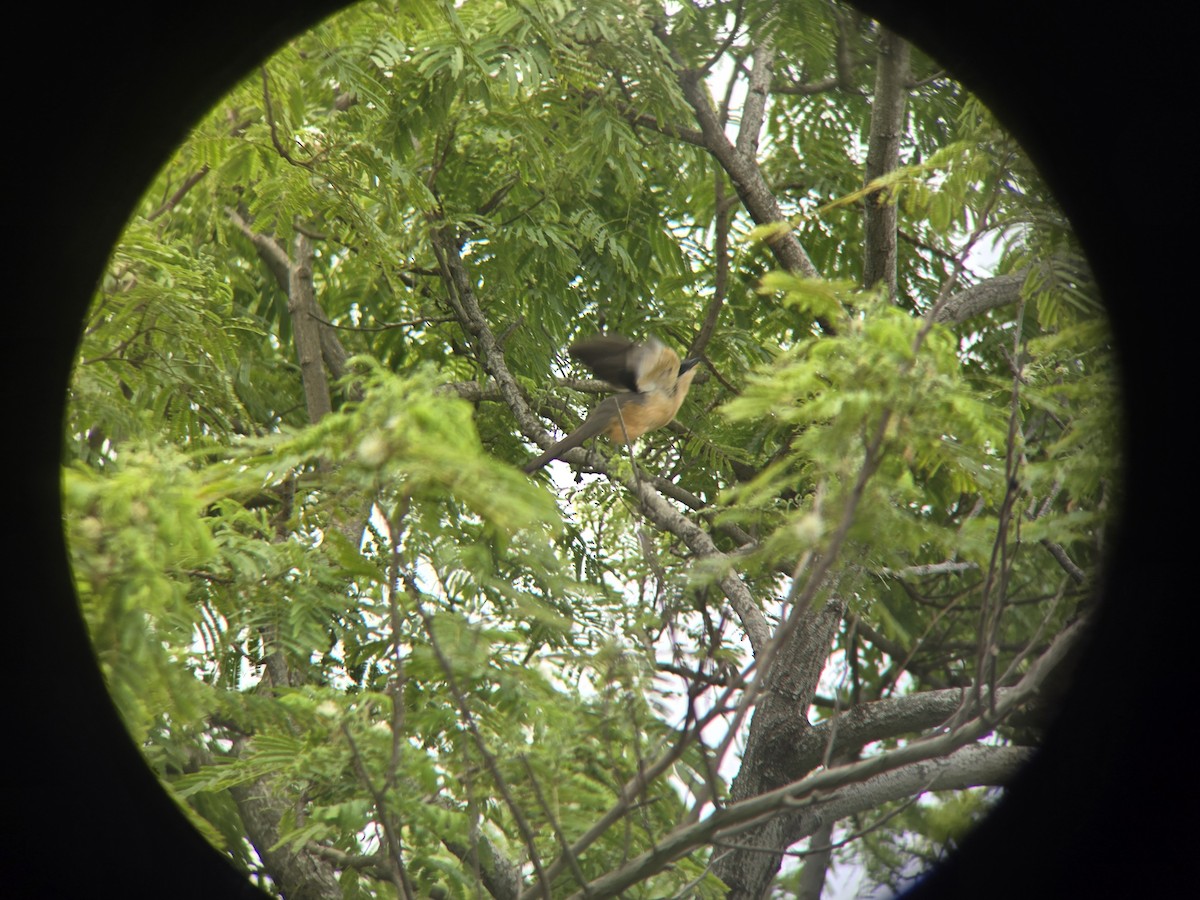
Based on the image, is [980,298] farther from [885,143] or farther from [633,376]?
[633,376]

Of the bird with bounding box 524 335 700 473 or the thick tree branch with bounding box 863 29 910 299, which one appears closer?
the bird with bounding box 524 335 700 473

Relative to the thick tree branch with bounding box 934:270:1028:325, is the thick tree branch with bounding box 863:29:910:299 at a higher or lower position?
higher

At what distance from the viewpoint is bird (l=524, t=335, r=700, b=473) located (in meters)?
4.41

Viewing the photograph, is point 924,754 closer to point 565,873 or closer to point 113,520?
point 565,873

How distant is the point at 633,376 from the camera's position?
14.6ft

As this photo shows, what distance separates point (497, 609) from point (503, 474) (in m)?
0.97

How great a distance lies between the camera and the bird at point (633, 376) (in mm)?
4410

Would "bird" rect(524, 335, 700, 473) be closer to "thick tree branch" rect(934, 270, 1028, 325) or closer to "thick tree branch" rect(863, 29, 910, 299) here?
"thick tree branch" rect(863, 29, 910, 299)

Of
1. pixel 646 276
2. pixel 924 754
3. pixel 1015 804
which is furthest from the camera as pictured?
pixel 646 276

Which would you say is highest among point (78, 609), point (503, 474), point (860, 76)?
point (860, 76)

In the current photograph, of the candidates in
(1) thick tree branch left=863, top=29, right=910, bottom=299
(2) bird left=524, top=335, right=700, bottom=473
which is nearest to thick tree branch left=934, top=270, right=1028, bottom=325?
(1) thick tree branch left=863, top=29, right=910, bottom=299

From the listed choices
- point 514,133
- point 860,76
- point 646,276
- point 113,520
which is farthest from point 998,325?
point 113,520

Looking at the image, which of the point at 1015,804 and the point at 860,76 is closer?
the point at 1015,804

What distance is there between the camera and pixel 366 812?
258 cm
